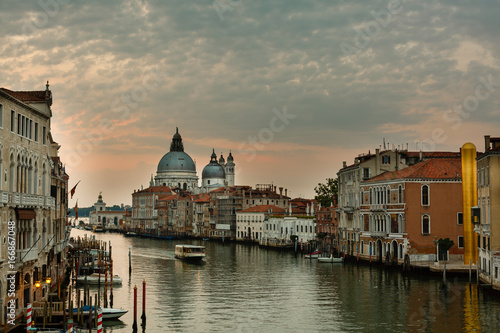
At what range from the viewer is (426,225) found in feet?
155

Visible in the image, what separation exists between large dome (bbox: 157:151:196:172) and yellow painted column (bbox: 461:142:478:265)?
134985 mm

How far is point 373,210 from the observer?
5197cm

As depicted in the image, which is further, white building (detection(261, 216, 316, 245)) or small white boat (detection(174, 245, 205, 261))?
white building (detection(261, 216, 316, 245))

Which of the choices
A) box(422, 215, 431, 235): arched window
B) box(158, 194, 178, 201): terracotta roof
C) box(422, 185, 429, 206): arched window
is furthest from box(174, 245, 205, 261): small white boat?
box(158, 194, 178, 201): terracotta roof

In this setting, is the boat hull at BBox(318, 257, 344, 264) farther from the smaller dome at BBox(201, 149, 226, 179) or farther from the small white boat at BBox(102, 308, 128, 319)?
the smaller dome at BBox(201, 149, 226, 179)

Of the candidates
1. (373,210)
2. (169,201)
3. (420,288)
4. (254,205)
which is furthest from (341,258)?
(169,201)

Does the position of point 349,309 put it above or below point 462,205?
below

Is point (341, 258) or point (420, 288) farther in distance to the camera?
point (341, 258)

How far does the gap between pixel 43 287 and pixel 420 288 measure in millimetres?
19821

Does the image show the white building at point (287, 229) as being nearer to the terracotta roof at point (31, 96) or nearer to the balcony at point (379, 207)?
the balcony at point (379, 207)

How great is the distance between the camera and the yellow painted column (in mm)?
42562

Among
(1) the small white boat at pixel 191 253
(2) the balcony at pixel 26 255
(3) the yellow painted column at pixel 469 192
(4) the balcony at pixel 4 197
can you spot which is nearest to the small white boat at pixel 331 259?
(1) the small white boat at pixel 191 253

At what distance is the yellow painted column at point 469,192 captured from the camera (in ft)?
140

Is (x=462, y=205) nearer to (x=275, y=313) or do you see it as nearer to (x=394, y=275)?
(x=394, y=275)
